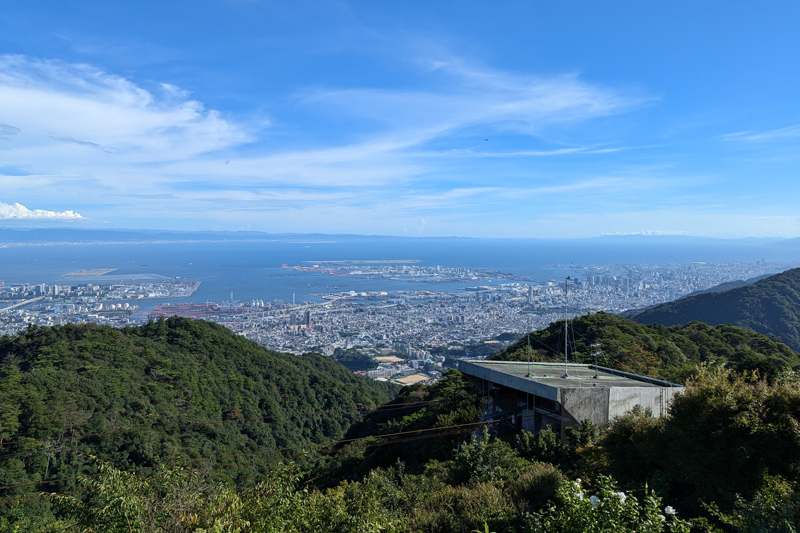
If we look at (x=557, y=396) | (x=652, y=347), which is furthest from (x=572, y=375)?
(x=652, y=347)

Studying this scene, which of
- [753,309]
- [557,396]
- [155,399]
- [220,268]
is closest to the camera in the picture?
[557,396]

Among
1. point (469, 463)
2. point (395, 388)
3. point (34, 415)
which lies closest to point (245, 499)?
point (469, 463)

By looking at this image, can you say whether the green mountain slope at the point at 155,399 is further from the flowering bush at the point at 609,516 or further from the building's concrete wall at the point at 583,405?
the flowering bush at the point at 609,516

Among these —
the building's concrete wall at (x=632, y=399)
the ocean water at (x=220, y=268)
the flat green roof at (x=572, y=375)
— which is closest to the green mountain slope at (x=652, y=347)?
the flat green roof at (x=572, y=375)

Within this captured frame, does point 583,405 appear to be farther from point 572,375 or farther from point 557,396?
point 572,375

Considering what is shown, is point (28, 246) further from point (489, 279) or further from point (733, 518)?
point (733, 518)

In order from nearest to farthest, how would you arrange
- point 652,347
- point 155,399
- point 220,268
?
point 155,399
point 652,347
point 220,268
